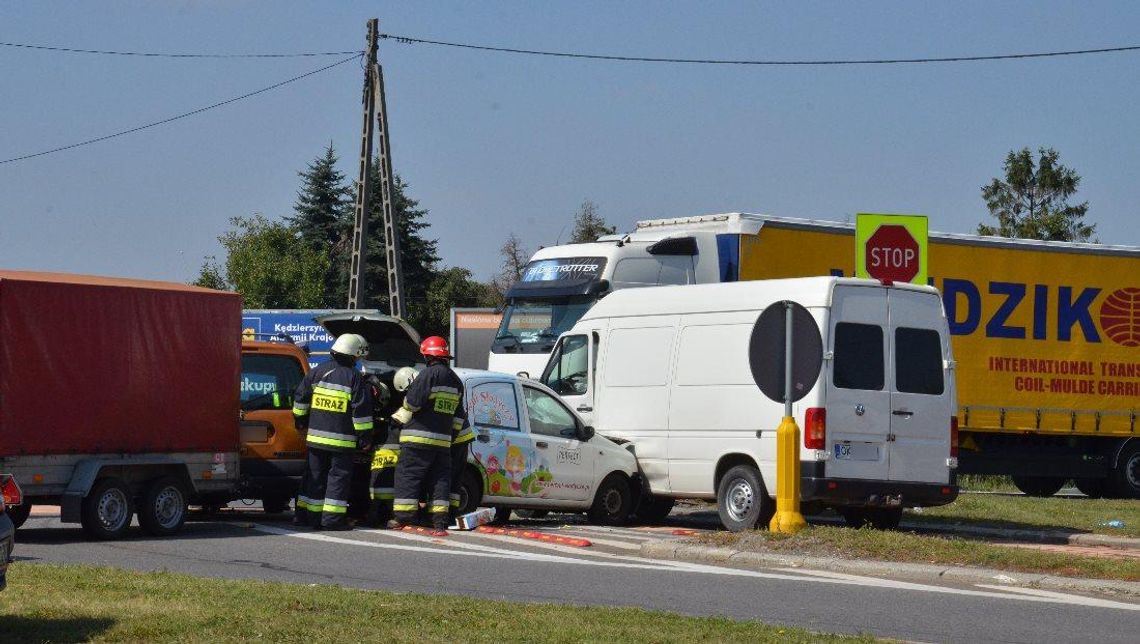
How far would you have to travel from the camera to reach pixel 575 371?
18641 mm

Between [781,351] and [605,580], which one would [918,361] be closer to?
[781,351]

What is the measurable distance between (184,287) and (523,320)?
8.56m

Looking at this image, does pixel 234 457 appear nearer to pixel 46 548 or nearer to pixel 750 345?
pixel 46 548

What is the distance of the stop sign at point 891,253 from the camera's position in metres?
18.6

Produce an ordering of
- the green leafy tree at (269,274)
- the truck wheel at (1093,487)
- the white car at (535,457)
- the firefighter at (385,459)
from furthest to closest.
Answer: the green leafy tree at (269,274), the truck wheel at (1093,487), the white car at (535,457), the firefighter at (385,459)

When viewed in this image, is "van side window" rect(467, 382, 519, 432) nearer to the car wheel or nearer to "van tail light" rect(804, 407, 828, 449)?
the car wheel

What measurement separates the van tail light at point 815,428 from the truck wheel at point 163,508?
5599 millimetres

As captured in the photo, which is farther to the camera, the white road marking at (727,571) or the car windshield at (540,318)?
the car windshield at (540,318)

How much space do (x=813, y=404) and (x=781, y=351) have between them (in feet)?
1.96

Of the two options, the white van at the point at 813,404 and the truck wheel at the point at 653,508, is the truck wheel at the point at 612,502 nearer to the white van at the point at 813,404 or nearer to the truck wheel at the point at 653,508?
the white van at the point at 813,404

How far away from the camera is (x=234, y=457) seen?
595 inches

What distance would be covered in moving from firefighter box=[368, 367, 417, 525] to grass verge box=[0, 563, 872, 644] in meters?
5.59

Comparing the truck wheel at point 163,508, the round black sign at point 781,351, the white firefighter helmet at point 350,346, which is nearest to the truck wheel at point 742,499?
the round black sign at point 781,351

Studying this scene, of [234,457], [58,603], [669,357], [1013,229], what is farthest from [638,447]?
[1013,229]
